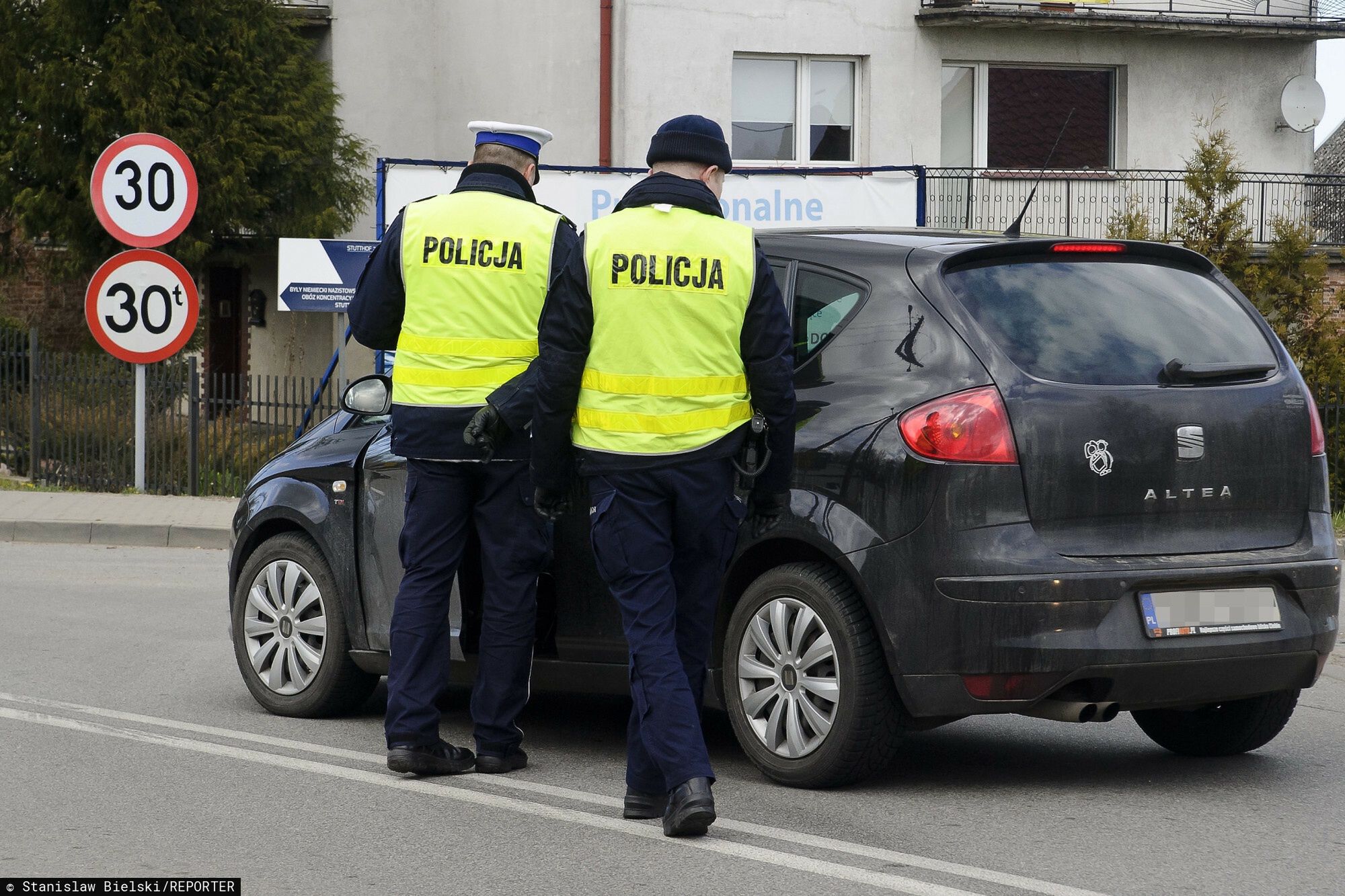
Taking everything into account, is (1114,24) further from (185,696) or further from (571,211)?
(185,696)

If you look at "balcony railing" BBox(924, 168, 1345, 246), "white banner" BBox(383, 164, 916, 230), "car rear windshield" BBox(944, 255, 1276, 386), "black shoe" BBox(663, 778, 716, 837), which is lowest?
"black shoe" BBox(663, 778, 716, 837)

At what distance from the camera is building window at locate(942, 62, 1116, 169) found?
78.4ft

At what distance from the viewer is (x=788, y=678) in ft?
17.7

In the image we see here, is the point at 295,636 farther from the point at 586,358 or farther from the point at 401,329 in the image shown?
the point at 586,358

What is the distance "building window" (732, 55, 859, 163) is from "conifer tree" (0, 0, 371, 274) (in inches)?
213

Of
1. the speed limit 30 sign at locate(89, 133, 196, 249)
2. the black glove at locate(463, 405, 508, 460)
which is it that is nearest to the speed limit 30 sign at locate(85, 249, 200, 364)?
the speed limit 30 sign at locate(89, 133, 196, 249)

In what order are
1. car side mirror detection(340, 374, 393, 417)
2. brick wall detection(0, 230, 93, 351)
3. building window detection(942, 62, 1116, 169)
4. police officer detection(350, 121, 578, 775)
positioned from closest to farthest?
police officer detection(350, 121, 578, 775) → car side mirror detection(340, 374, 393, 417) → building window detection(942, 62, 1116, 169) → brick wall detection(0, 230, 93, 351)

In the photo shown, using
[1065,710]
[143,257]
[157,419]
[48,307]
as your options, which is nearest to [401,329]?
[1065,710]

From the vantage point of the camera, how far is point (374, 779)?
18.7ft

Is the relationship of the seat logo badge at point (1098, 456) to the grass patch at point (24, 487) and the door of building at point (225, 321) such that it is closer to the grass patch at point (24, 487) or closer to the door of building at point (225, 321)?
the grass patch at point (24, 487)

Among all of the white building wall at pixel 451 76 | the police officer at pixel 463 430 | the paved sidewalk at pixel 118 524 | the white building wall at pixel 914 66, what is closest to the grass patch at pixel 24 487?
the paved sidewalk at pixel 118 524

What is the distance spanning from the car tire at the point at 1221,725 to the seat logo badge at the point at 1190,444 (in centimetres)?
96

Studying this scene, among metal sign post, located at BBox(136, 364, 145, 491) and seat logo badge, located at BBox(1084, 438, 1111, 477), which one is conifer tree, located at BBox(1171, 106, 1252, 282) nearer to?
metal sign post, located at BBox(136, 364, 145, 491)

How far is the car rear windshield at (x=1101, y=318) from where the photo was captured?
209 inches
